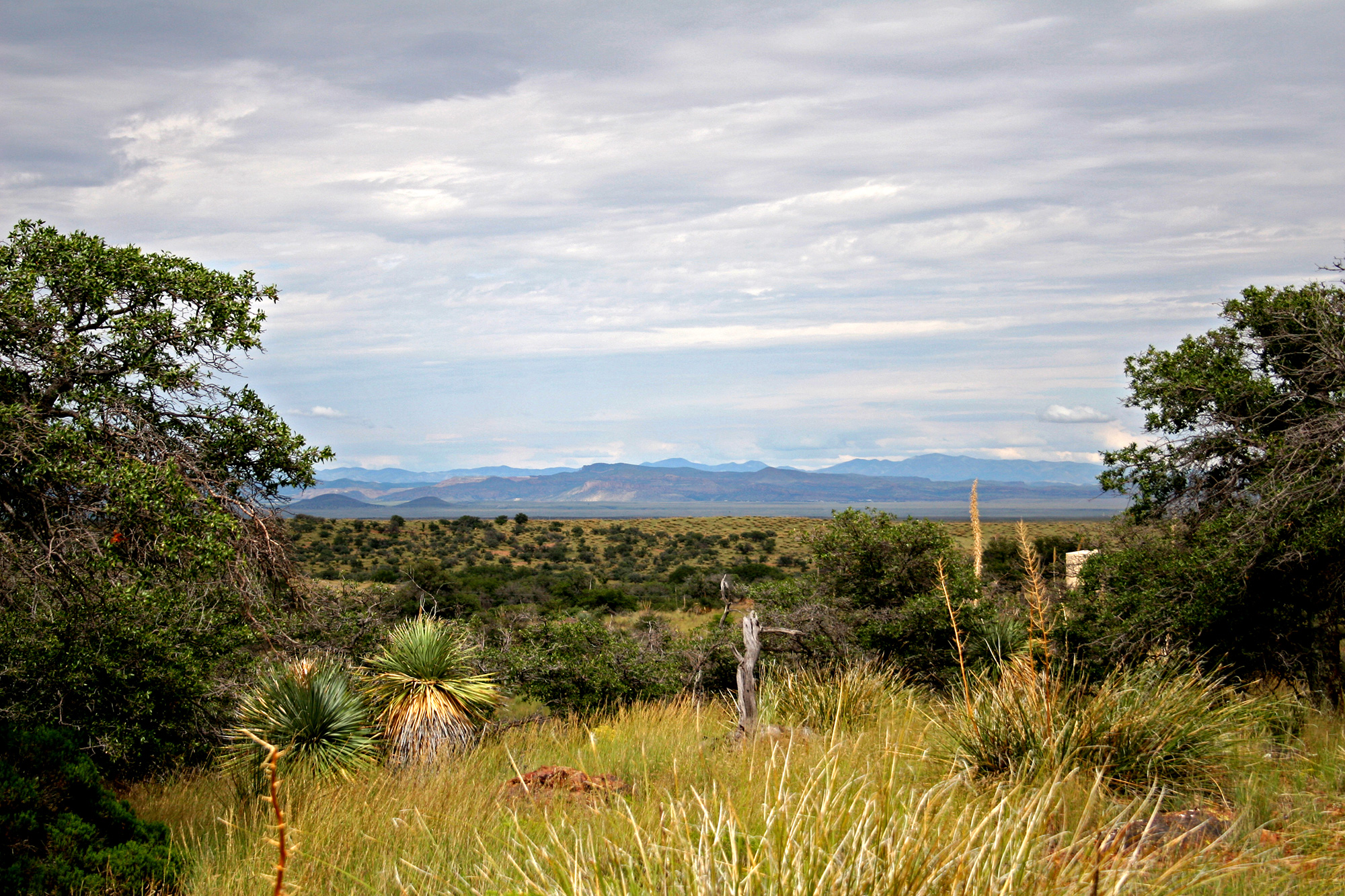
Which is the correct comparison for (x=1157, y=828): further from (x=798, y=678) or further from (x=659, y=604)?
(x=659, y=604)

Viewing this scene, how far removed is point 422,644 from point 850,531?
7353mm

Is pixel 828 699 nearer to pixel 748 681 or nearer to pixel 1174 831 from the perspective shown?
pixel 748 681

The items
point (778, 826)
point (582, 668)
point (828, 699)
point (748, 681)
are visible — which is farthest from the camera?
point (582, 668)

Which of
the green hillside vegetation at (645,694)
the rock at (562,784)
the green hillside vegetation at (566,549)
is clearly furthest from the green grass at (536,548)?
the rock at (562,784)

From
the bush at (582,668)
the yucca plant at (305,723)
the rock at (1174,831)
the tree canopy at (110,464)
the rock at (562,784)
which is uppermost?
the tree canopy at (110,464)

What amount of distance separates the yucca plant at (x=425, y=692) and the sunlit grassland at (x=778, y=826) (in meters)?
0.95

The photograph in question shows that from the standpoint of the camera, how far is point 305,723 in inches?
369

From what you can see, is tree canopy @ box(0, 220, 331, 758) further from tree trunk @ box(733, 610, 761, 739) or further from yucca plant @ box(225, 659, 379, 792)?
tree trunk @ box(733, 610, 761, 739)

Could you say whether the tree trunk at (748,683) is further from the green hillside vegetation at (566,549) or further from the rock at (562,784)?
the green hillside vegetation at (566,549)

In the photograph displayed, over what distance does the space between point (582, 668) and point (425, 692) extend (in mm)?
4227

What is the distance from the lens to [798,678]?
12.0 metres

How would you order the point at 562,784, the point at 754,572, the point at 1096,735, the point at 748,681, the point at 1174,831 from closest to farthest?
1. the point at 1174,831
2. the point at 1096,735
3. the point at 562,784
4. the point at 748,681
5. the point at 754,572

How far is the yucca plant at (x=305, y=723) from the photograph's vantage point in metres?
9.23

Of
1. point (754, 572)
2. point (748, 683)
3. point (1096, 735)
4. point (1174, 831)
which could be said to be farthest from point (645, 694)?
point (754, 572)
